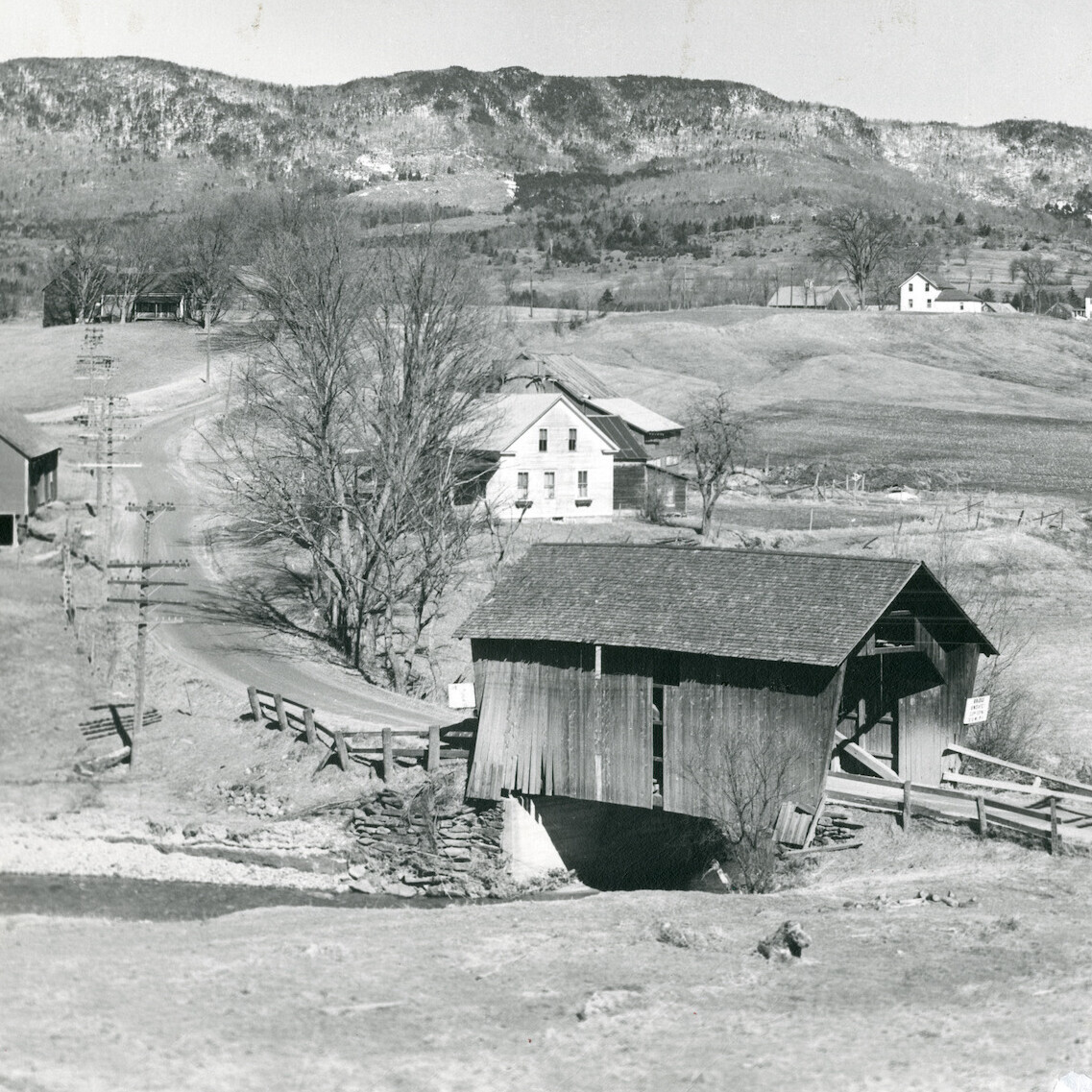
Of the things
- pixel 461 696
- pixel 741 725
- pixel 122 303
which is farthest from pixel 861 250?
pixel 741 725

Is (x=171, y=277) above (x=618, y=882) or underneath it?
above

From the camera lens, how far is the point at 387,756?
31.7 m

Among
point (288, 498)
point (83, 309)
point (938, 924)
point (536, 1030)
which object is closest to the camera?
point (536, 1030)

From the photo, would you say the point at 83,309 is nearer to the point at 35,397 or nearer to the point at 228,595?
the point at 35,397

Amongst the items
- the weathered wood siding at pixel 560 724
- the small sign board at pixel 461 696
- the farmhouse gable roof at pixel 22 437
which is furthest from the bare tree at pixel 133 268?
the weathered wood siding at pixel 560 724

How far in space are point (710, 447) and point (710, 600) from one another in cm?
4808

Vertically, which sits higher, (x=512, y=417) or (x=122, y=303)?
(x=122, y=303)

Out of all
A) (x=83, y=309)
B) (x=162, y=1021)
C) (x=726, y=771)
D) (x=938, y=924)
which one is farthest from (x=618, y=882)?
(x=83, y=309)

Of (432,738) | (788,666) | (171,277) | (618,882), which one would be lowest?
(618,882)

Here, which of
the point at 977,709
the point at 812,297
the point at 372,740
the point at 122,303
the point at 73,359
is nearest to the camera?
the point at 977,709

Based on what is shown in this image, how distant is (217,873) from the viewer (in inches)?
1109

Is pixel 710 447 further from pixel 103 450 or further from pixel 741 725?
pixel 741 725

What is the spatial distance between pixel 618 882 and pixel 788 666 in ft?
20.9

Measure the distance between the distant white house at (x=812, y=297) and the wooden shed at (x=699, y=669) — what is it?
417 ft
